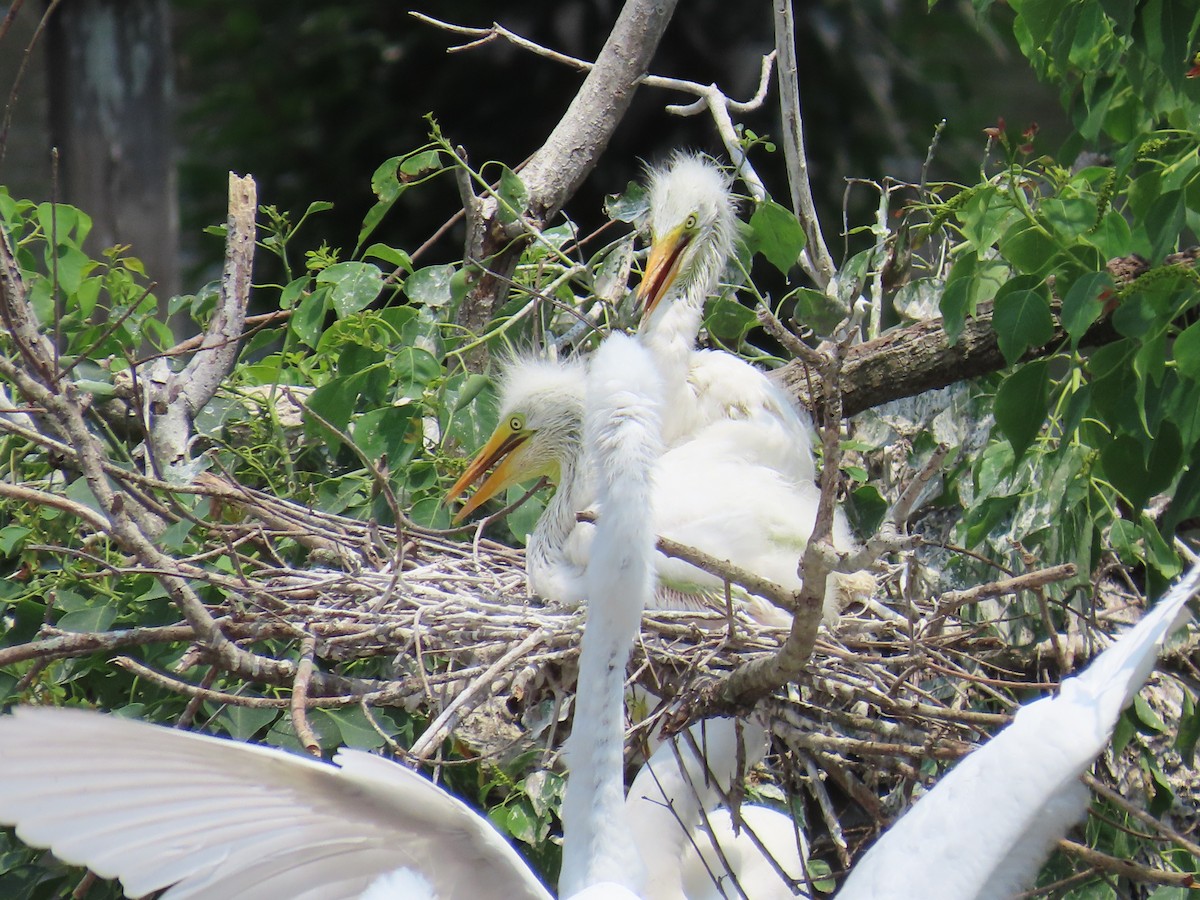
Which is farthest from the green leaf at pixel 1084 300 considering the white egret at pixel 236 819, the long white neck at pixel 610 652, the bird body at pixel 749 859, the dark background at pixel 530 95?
the dark background at pixel 530 95

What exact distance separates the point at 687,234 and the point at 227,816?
1.56 m

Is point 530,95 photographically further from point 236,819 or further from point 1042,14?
point 236,819

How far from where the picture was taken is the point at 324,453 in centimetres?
237

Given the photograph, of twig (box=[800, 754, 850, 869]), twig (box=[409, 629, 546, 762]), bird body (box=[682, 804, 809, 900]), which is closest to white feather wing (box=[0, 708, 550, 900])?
twig (box=[409, 629, 546, 762])

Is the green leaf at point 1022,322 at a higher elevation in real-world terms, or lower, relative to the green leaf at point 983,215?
lower

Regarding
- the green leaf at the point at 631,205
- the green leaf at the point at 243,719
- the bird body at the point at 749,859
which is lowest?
the bird body at the point at 749,859

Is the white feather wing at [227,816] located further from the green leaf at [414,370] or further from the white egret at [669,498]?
the green leaf at [414,370]

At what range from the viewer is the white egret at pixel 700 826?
6.11 ft

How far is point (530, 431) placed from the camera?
2.32 m

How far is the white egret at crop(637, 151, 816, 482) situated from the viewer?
2.31m

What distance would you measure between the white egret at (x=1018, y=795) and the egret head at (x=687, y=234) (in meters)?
1.32

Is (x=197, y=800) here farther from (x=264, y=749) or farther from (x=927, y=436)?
(x=927, y=436)

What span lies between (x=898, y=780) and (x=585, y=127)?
1363 mm

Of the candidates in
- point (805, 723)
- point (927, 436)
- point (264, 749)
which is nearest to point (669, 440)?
point (927, 436)
